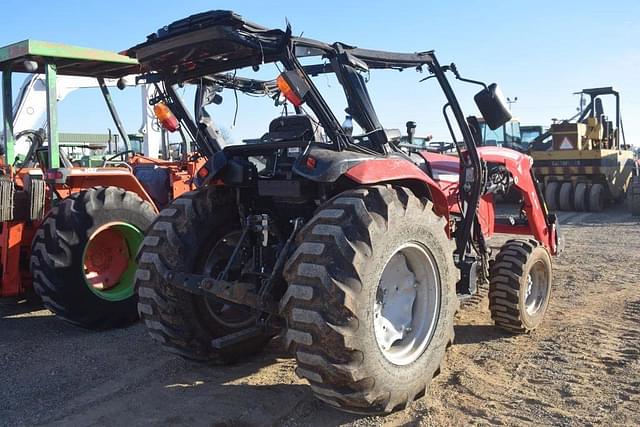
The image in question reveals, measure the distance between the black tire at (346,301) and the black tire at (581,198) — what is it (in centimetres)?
1388

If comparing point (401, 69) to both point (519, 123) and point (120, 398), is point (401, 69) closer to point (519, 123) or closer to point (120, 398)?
point (120, 398)

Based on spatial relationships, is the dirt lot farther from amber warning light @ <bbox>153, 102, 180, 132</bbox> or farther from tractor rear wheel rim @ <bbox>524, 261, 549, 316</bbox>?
amber warning light @ <bbox>153, 102, 180, 132</bbox>

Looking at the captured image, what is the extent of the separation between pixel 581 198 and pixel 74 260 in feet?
45.5

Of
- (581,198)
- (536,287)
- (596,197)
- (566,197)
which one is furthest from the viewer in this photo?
(566,197)

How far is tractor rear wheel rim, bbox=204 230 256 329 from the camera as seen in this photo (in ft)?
14.3

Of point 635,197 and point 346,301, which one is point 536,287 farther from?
point 635,197

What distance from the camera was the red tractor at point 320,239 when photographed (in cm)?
324

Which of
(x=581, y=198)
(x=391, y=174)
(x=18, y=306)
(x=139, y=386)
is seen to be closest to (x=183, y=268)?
(x=139, y=386)

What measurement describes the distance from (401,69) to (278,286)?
1977mm

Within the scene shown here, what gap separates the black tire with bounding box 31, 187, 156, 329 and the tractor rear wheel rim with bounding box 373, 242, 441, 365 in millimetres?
3052

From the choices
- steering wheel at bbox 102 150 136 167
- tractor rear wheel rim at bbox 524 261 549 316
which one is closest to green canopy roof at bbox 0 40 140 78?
steering wheel at bbox 102 150 136 167

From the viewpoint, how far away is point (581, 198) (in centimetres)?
1588

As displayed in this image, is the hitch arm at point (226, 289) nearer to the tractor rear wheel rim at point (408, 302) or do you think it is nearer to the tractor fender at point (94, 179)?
the tractor rear wheel rim at point (408, 302)

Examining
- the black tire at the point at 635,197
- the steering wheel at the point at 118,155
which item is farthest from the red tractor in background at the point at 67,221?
the black tire at the point at 635,197
